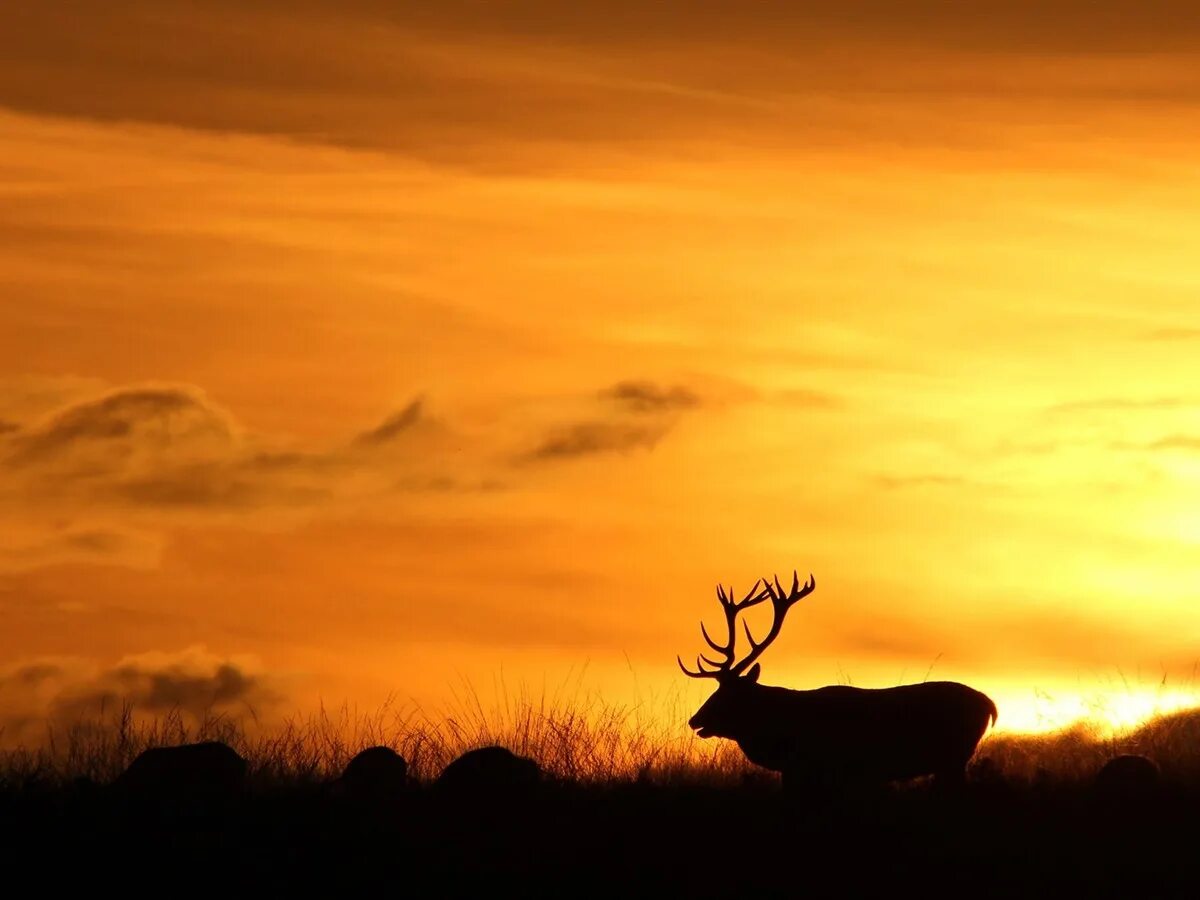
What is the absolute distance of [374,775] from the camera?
1631 centimetres

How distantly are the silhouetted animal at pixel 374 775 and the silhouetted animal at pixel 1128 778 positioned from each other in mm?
4953

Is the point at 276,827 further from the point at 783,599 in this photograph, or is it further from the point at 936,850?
the point at 783,599

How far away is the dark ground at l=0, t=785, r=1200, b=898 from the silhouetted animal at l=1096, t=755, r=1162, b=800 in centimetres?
13

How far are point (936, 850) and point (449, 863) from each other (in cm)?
300

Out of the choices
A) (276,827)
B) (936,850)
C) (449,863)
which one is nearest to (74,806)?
(276,827)

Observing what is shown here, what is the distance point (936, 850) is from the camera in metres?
13.5

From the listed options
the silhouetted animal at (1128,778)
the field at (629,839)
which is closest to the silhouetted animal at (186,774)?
the field at (629,839)

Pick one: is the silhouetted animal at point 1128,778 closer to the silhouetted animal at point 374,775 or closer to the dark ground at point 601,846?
Answer: the dark ground at point 601,846

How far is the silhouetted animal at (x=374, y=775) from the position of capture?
15453mm

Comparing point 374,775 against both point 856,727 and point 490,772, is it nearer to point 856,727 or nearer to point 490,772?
point 490,772

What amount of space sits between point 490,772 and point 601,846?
260cm

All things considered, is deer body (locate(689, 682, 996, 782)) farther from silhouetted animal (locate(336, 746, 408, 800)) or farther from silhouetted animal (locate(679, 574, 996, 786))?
silhouetted animal (locate(336, 746, 408, 800))

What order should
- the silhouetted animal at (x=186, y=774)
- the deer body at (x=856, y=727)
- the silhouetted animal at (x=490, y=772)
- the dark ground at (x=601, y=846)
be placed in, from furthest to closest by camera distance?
the deer body at (x=856, y=727)
the silhouetted animal at (x=490, y=772)
the silhouetted animal at (x=186, y=774)
the dark ground at (x=601, y=846)

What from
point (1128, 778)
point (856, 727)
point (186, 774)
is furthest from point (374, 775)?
point (1128, 778)
